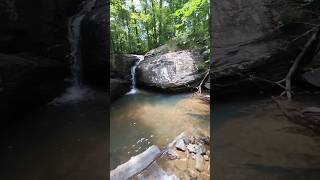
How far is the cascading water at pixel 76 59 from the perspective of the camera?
14.5 ft

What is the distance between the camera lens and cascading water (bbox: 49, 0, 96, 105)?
4.43 meters

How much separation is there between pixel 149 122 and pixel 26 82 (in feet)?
5.50

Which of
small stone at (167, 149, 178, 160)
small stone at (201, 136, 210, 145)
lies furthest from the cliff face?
small stone at (201, 136, 210, 145)

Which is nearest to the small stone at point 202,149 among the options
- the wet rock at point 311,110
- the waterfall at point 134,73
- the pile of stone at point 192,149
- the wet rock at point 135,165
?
the pile of stone at point 192,149

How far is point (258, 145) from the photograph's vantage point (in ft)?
8.94

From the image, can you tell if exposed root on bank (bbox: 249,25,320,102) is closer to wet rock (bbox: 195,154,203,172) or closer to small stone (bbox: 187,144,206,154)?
small stone (bbox: 187,144,206,154)

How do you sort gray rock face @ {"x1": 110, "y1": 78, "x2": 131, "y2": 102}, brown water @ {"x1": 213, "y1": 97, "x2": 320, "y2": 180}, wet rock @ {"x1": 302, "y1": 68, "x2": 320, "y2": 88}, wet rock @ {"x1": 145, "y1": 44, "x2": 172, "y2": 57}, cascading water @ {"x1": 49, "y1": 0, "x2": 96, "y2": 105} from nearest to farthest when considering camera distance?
brown water @ {"x1": 213, "y1": 97, "x2": 320, "y2": 180}, wet rock @ {"x1": 302, "y1": 68, "x2": 320, "y2": 88}, gray rock face @ {"x1": 110, "y1": 78, "x2": 131, "y2": 102}, cascading water @ {"x1": 49, "y1": 0, "x2": 96, "y2": 105}, wet rock @ {"x1": 145, "y1": 44, "x2": 172, "y2": 57}

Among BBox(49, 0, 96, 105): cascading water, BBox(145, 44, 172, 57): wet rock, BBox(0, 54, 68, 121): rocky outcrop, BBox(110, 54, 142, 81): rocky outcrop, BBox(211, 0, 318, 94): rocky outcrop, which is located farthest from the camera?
BBox(145, 44, 172, 57): wet rock

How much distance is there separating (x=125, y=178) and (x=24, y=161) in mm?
990

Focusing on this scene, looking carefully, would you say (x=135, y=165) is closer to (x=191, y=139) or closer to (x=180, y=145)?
(x=180, y=145)

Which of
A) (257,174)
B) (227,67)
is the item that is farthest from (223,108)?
(257,174)

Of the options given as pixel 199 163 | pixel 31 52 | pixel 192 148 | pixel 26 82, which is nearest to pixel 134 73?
pixel 31 52

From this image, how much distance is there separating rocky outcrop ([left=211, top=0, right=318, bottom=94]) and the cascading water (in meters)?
2.00

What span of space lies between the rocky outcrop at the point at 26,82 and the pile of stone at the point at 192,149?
1992 mm
